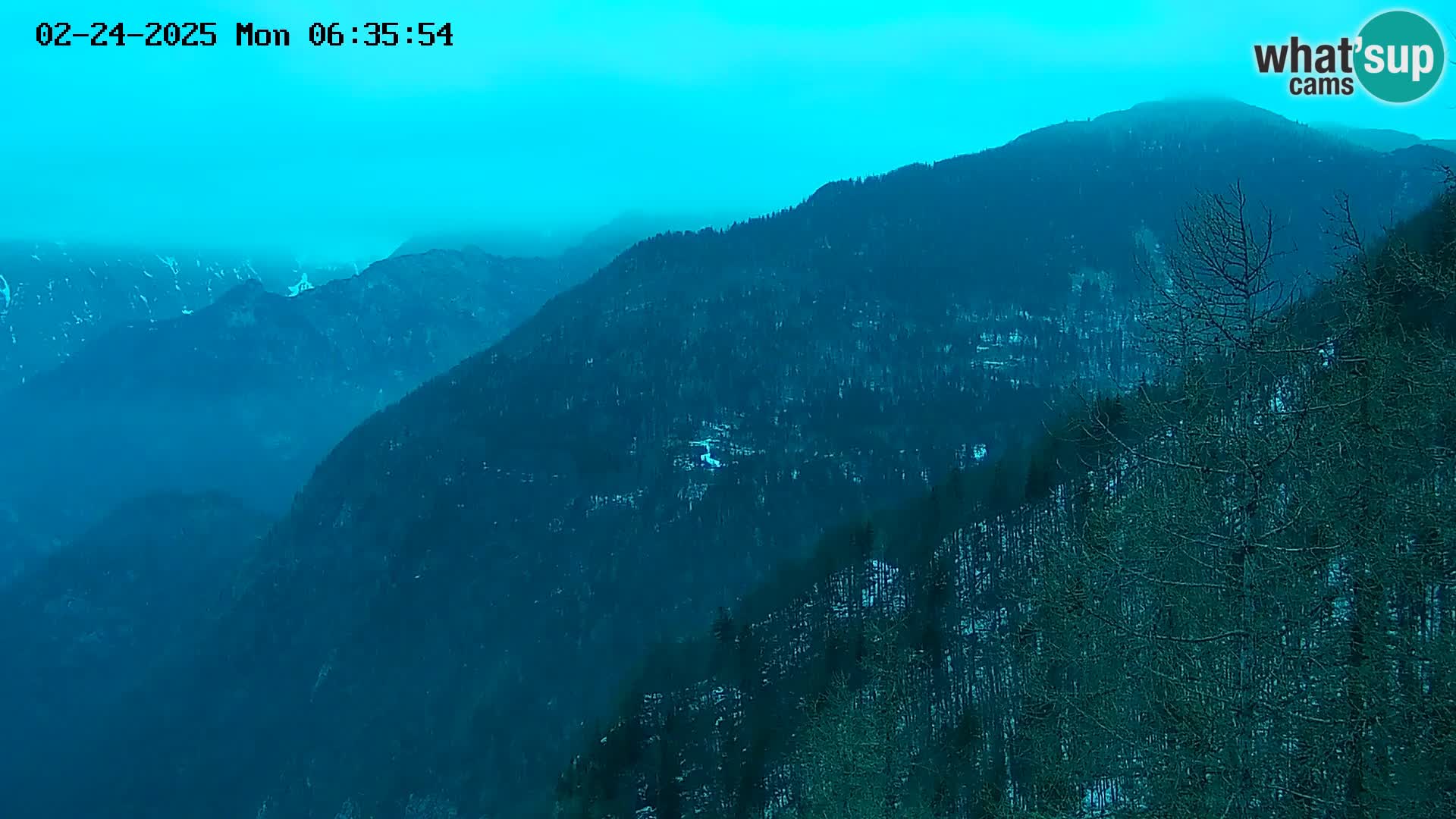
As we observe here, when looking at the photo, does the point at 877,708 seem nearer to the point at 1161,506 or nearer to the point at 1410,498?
the point at 1410,498

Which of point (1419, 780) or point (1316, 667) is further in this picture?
point (1419, 780)

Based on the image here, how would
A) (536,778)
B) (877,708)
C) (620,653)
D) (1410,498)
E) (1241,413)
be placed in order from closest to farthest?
1. (1241,413)
2. (1410,498)
3. (877,708)
4. (536,778)
5. (620,653)

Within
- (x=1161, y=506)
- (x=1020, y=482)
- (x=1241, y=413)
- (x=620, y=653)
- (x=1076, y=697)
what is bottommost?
(x=620, y=653)

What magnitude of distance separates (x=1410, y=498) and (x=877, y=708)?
22.1m

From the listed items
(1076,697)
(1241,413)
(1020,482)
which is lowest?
(1020,482)

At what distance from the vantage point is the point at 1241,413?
34.2 feet

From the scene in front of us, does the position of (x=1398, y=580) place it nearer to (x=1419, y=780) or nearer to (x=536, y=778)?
(x=1419, y=780)

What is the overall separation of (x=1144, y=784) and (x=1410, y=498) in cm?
825

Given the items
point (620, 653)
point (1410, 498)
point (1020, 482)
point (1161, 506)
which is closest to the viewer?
point (1161, 506)

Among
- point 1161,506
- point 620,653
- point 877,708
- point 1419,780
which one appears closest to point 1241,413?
point 1161,506

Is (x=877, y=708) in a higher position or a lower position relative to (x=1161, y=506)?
lower

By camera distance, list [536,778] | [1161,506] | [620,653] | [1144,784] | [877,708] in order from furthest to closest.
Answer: [620,653] → [536,778] → [877,708] → [1144,784] → [1161,506]

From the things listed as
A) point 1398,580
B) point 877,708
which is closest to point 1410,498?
point 1398,580

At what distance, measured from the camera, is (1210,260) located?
10.5 meters
